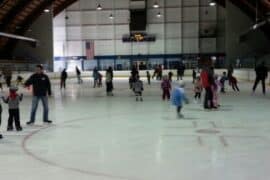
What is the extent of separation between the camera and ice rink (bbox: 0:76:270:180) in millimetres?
6465

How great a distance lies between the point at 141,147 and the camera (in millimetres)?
8453

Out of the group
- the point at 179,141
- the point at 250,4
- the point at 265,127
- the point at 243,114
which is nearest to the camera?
the point at 179,141

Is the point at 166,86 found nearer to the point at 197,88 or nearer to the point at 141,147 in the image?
the point at 197,88

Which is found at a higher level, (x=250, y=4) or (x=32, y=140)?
(x=250, y=4)

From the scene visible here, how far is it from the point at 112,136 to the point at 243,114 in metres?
5.44

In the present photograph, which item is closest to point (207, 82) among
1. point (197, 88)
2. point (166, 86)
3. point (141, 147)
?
point (197, 88)

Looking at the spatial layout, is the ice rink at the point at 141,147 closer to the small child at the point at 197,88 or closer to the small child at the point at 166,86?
the small child at the point at 197,88

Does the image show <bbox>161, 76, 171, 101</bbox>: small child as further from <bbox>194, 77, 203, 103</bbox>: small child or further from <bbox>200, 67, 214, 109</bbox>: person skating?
<bbox>200, 67, 214, 109</bbox>: person skating

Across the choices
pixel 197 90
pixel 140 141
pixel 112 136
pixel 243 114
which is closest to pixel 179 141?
pixel 140 141

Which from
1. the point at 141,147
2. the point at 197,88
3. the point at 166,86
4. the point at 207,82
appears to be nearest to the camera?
the point at 141,147

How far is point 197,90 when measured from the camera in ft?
59.6

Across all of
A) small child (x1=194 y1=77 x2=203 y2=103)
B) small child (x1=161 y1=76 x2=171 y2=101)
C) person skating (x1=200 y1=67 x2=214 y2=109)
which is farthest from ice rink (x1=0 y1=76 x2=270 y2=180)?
small child (x1=161 y1=76 x2=171 y2=101)

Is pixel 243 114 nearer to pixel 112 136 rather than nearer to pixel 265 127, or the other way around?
pixel 265 127

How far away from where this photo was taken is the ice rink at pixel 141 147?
646cm
